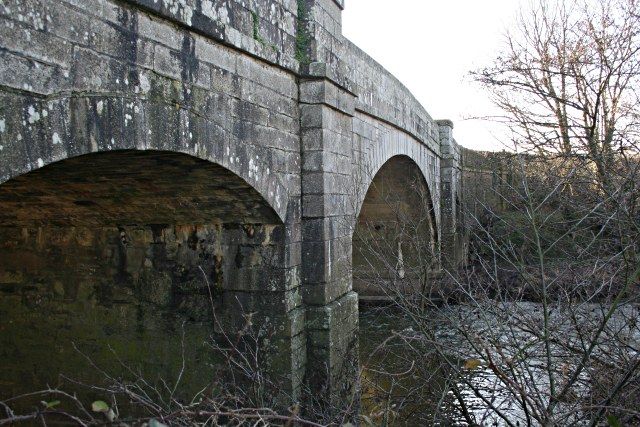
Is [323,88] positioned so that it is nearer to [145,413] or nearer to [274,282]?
[274,282]

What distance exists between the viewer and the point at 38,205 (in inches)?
180

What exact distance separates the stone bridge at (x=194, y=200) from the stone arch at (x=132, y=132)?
0.5 inches

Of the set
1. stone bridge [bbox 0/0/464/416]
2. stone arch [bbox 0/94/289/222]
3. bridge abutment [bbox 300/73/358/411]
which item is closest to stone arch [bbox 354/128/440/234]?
stone bridge [bbox 0/0/464/416]

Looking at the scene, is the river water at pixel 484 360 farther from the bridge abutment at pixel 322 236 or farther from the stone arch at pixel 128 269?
the stone arch at pixel 128 269

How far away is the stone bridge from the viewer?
318cm

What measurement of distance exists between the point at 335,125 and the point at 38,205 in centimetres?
224

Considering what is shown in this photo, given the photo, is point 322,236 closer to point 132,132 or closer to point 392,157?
point 132,132

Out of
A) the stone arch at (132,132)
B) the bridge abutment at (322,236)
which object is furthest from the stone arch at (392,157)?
the stone arch at (132,132)

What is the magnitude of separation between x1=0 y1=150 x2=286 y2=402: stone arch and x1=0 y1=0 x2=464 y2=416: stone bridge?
1 centimetres

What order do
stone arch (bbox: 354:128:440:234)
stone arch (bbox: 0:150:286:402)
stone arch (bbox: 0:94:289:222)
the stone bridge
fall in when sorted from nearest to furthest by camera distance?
stone arch (bbox: 0:94:289:222), the stone bridge, stone arch (bbox: 0:150:286:402), stone arch (bbox: 354:128:440:234)

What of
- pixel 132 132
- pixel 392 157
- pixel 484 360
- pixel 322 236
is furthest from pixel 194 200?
pixel 392 157

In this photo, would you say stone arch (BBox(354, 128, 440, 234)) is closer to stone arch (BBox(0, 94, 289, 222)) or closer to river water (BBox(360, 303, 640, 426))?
stone arch (BBox(0, 94, 289, 222))

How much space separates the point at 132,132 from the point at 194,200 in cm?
145

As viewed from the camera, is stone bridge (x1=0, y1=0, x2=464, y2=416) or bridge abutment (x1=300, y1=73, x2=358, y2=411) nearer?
stone bridge (x1=0, y1=0, x2=464, y2=416)
